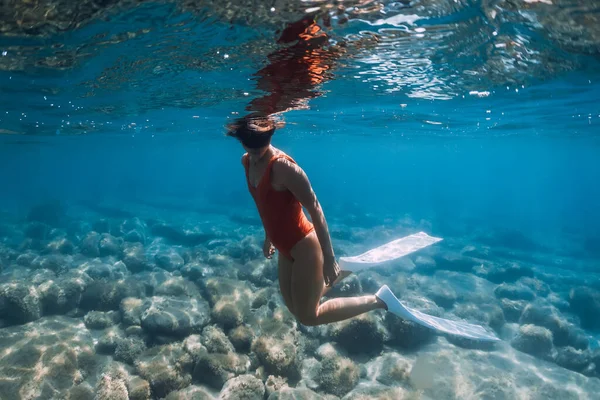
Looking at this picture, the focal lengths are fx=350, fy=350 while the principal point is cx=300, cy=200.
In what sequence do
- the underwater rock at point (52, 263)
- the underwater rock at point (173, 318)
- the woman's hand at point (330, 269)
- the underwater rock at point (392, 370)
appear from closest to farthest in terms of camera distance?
1. the woman's hand at point (330, 269)
2. the underwater rock at point (392, 370)
3. the underwater rock at point (173, 318)
4. the underwater rock at point (52, 263)

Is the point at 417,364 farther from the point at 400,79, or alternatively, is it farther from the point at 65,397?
the point at 400,79

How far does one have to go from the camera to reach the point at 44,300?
10.1m

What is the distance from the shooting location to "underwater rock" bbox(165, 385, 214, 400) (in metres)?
6.46

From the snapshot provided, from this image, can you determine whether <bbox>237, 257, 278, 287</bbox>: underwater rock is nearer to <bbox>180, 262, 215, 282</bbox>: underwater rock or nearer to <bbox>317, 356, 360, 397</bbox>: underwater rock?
<bbox>180, 262, 215, 282</bbox>: underwater rock

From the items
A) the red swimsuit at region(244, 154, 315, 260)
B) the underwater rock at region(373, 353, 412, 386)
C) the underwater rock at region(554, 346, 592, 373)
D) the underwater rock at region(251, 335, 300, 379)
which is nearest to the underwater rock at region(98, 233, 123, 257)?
the underwater rock at region(251, 335, 300, 379)

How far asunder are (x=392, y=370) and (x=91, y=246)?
17.3m

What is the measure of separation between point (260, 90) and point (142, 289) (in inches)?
307

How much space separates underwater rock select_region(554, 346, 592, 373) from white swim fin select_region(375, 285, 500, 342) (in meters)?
5.07

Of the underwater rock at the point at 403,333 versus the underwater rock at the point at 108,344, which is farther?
the underwater rock at the point at 403,333

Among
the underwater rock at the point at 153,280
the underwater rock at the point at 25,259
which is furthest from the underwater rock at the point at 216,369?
the underwater rock at the point at 25,259

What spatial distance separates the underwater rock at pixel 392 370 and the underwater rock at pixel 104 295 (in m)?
7.82

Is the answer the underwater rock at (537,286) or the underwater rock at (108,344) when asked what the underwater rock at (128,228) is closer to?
the underwater rock at (108,344)

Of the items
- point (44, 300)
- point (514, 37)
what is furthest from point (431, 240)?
point (44, 300)

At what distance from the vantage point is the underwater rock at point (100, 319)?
967 cm
